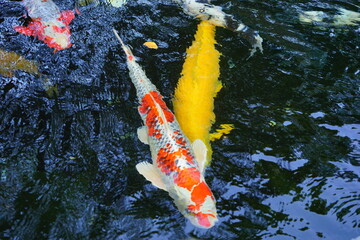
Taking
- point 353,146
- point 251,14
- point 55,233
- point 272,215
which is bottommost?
point 55,233

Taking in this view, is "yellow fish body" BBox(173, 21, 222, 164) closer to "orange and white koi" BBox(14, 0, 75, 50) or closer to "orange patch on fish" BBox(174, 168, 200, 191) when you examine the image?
"orange patch on fish" BBox(174, 168, 200, 191)

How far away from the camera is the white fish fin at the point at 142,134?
4340 mm

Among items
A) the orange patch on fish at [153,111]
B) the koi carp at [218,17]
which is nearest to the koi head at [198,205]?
the orange patch on fish at [153,111]

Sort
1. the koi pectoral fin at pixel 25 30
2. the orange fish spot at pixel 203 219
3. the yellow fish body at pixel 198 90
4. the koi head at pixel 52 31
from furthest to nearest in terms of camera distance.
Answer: the koi pectoral fin at pixel 25 30 < the koi head at pixel 52 31 < the yellow fish body at pixel 198 90 < the orange fish spot at pixel 203 219

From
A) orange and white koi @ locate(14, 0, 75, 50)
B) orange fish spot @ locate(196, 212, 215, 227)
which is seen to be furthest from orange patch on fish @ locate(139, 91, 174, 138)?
orange and white koi @ locate(14, 0, 75, 50)

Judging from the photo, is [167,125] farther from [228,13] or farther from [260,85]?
[228,13]

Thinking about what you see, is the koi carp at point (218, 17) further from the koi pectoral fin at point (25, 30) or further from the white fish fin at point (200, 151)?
the koi pectoral fin at point (25, 30)

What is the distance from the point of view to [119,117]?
4.70m

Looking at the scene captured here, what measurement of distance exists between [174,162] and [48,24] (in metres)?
3.64

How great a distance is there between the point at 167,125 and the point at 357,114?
2.76m

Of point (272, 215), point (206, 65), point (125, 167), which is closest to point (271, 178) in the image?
point (272, 215)

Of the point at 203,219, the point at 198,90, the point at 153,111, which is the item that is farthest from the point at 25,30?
the point at 203,219

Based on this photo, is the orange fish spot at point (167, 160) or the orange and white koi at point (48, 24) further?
the orange and white koi at point (48, 24)

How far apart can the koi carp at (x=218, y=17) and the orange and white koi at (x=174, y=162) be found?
237 centimetres
